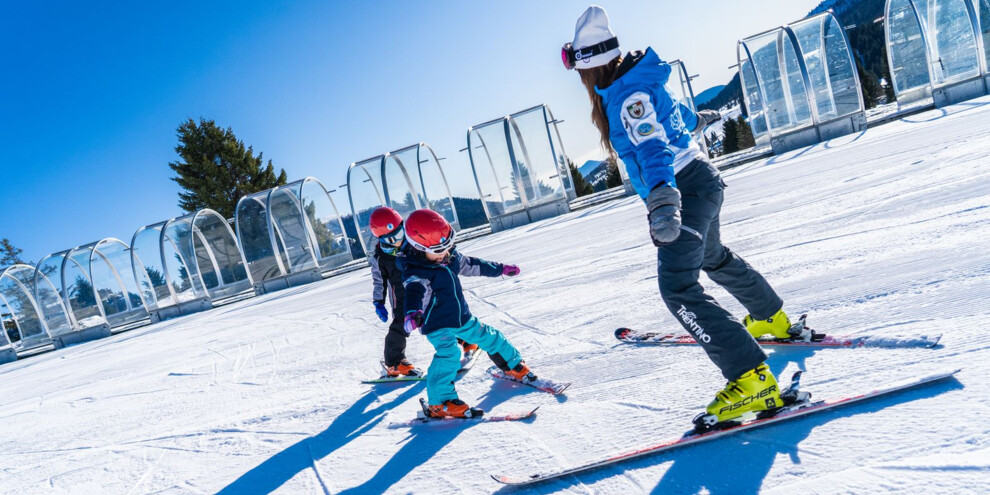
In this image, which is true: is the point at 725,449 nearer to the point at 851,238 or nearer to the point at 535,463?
the point at 535,463

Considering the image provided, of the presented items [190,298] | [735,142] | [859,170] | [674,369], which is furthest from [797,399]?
[735,142]

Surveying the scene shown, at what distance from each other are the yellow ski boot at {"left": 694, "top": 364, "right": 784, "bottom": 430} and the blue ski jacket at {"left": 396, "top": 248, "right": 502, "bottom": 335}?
5.46ft

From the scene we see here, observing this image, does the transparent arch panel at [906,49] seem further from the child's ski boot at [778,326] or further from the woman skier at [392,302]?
the woman skier at [392,302]

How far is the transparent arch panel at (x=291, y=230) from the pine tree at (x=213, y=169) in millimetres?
22201

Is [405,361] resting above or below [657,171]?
below

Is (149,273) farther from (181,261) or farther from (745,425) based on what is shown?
(745,425)

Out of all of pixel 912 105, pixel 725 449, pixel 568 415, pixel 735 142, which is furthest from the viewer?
pixel 735 142

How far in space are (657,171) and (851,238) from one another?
12.0 feet

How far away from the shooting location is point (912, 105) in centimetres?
1856

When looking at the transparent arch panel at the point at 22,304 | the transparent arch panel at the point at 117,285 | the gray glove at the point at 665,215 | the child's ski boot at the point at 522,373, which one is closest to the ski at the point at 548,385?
the child's ski boot at the point at 522,373

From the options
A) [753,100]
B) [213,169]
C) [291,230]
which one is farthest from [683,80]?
[213,169]

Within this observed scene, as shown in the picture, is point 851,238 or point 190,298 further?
point 190,298

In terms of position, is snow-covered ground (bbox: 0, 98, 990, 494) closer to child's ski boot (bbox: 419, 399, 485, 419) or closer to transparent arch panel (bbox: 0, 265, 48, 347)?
child's ski boot (bbox: 419, 399, 485, 419)

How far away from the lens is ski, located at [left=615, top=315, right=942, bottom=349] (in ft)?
8.72
